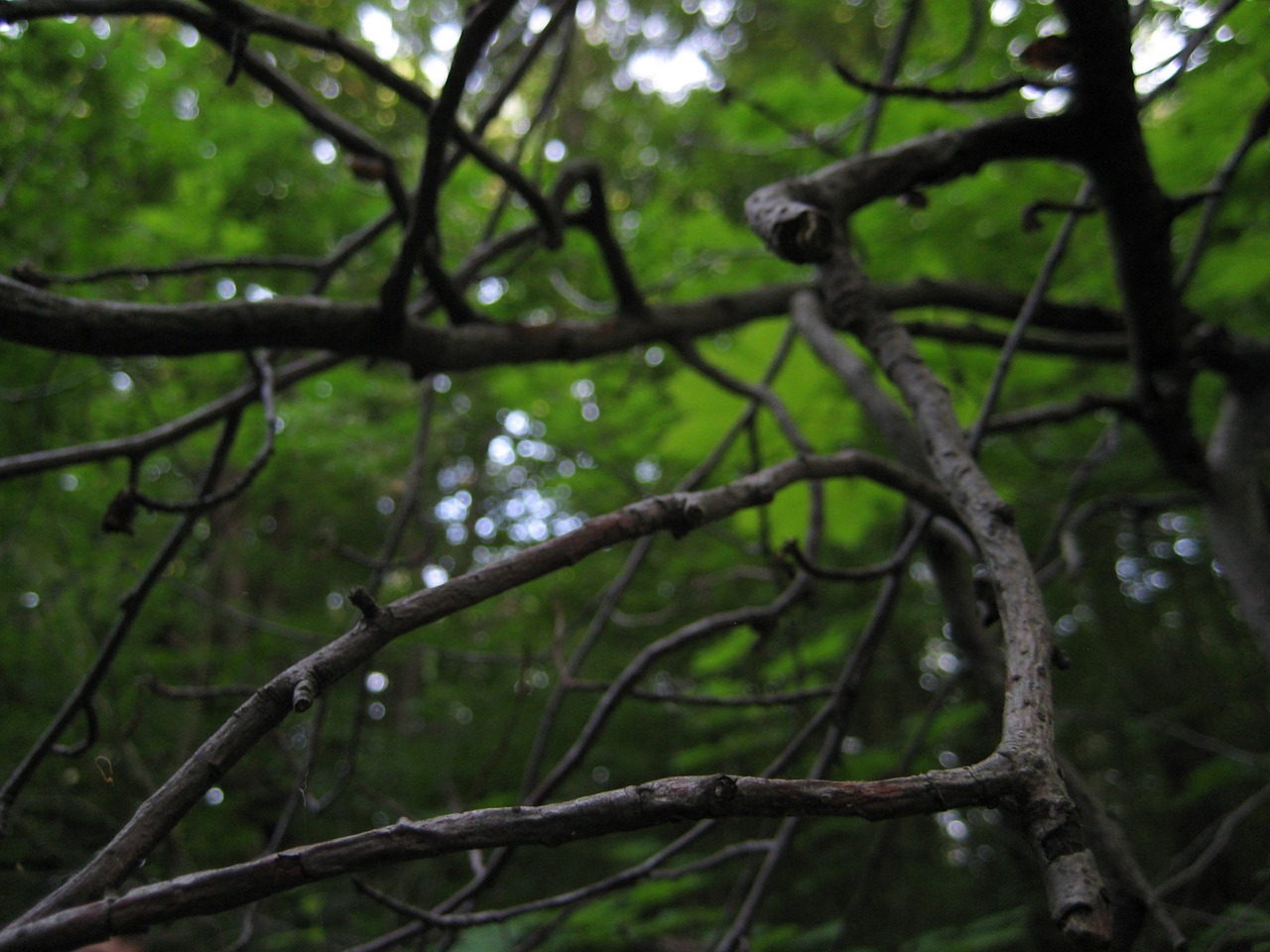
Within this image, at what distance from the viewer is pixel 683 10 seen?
21.8ft

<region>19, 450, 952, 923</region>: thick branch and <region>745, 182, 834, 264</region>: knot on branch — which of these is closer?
<region>19, 450, 952, 923</region>: thick branch

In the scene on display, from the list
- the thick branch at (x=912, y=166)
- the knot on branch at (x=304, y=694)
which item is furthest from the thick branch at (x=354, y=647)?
the thick branch at (x=912, y=166)

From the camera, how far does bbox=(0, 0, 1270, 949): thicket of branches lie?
1305 mm

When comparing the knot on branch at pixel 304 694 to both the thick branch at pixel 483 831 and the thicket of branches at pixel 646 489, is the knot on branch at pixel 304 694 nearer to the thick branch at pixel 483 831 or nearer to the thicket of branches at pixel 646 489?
the thicket of branches at pixel 646 489

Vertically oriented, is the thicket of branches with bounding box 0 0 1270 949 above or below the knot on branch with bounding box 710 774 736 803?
above

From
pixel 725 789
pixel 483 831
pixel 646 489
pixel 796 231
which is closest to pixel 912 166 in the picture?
pixel 796 231

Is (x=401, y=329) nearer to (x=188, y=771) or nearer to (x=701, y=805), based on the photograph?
(x=188, y=771)

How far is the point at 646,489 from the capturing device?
415 cm

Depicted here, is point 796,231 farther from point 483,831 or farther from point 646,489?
point 646,489

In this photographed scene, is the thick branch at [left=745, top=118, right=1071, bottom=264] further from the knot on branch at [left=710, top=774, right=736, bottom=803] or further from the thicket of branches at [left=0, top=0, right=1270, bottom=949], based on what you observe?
the knot on branch at [left=710, top=774, right=736, bottom=803]

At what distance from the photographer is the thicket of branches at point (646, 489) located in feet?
4.28


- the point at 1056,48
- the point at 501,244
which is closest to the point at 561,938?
the point at 501,244

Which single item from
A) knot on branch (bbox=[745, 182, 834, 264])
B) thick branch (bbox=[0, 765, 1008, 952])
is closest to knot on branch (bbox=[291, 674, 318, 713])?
thick branch (bbox=[0, 765, 1008, 952])

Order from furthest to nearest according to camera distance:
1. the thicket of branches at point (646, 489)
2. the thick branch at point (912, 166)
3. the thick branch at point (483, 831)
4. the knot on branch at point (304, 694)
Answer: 1. the thick branch at point (912, 166)
2. the thicket of branches at point (646, 489)
3. the knot on branch at point (304, 694)
4. the thick branch at point (483, 831)
